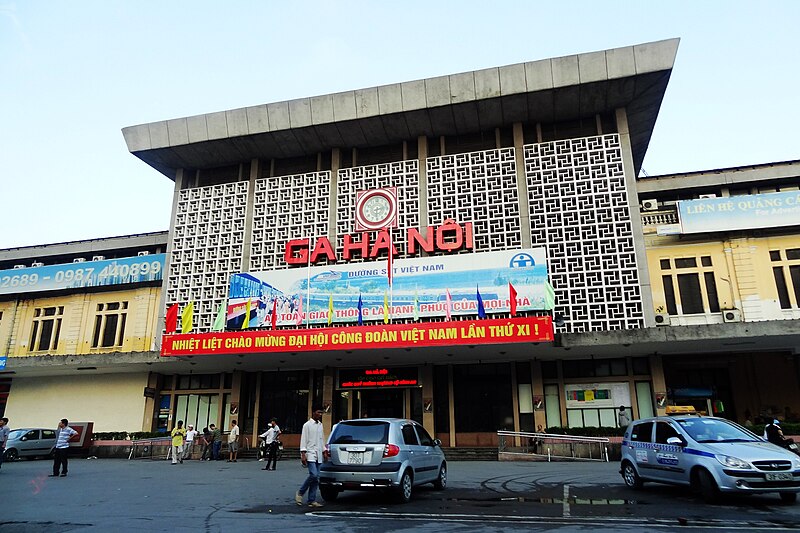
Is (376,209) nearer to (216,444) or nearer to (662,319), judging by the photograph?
(216,444)

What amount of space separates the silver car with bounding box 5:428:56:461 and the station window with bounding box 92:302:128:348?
4.99m

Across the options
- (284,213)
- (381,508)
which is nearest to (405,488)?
(381,508)

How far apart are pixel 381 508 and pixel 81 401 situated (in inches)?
1052

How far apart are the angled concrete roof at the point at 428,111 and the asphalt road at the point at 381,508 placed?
53.9 feet

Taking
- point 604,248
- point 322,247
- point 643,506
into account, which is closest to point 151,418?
point 322,247

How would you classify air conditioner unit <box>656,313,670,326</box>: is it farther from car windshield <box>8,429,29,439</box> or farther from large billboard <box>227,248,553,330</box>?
car windshield <box>8,429,29,439</box>

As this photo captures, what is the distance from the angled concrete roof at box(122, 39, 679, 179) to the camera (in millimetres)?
24219

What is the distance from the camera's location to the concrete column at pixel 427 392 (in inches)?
1004

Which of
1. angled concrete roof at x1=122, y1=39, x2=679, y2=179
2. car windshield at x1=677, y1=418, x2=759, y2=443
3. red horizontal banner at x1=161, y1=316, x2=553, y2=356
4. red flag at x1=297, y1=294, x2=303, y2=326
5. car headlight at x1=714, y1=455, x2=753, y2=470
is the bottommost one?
car headlight at x1=714, y1=455, x2=753, y2=470

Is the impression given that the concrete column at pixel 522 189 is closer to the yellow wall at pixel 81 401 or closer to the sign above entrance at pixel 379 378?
the sign above entrance at pixel 379 378

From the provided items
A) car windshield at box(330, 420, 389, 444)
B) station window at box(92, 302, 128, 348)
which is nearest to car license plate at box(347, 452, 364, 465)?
car windshield at box(330, 420, 389, 444)

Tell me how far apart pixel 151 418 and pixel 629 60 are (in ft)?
90.3

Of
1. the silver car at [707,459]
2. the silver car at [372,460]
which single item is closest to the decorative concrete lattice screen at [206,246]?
the silver car at [372,460]

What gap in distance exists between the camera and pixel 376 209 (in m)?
27.0
